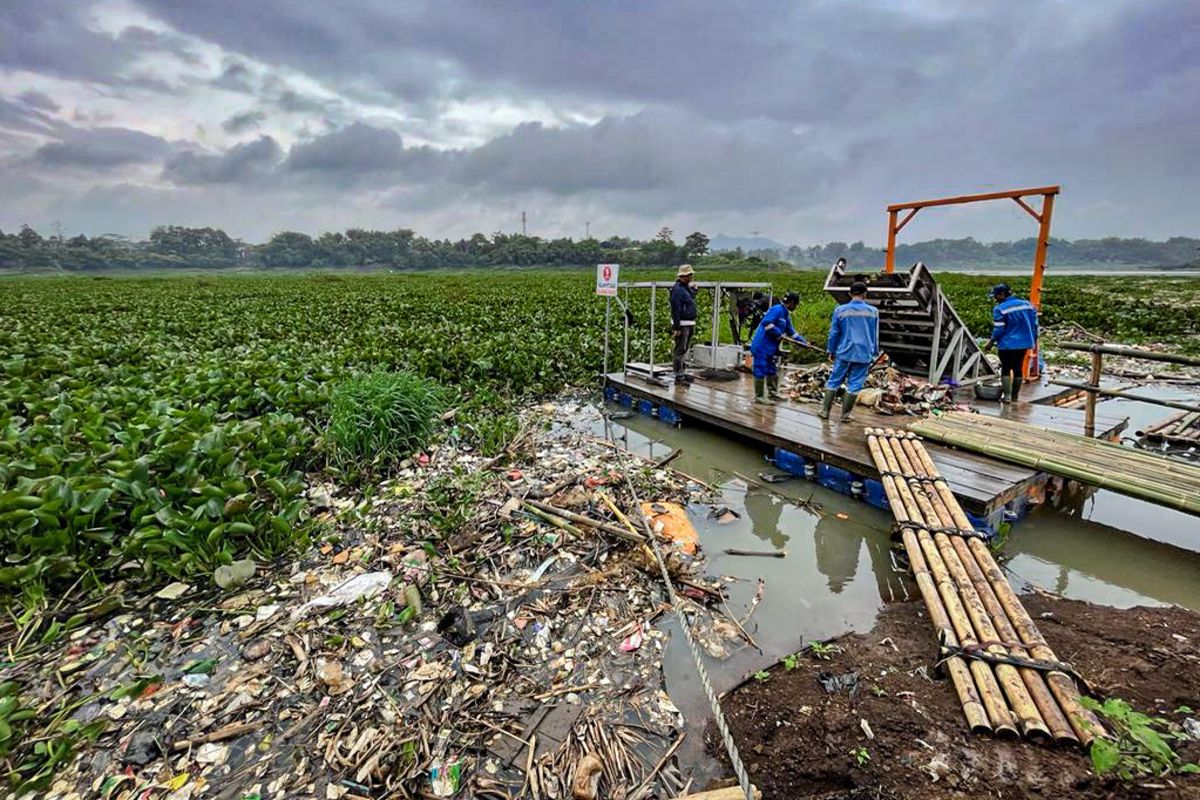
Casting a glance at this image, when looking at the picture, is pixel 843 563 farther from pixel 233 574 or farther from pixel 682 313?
pixel 233 574

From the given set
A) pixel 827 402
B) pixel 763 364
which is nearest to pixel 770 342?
pixel 763 364

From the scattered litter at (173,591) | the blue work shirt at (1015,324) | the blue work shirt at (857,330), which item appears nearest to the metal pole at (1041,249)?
the blue work shirt at (1015,324)

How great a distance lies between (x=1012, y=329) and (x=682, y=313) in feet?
13.5

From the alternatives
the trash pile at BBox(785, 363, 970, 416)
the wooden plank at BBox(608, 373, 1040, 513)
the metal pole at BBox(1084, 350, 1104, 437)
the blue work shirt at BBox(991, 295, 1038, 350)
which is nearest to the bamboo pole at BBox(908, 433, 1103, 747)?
the wooden plank at BBox(608, 373, 1040, 513)

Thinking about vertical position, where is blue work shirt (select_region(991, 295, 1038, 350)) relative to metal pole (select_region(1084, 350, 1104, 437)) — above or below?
above

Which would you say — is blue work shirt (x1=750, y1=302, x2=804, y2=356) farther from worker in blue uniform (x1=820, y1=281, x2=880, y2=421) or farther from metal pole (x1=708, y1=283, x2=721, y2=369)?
metal pole (x1=708, y1=283, x2=721, y2=369)

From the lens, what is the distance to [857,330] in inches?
237

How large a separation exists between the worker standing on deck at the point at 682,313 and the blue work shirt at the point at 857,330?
2167 mm

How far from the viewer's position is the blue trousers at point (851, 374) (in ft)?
20.5

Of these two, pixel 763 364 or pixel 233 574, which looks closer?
pixel 233 574

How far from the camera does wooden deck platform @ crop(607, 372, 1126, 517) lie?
4750mm

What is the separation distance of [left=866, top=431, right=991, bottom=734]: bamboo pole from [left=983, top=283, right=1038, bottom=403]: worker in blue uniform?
12.0 ft

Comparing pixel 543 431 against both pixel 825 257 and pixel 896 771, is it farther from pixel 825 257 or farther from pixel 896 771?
pixel 825 257

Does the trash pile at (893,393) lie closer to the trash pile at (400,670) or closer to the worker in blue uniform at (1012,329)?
the worker in blue uniform at (1012,329)
